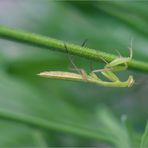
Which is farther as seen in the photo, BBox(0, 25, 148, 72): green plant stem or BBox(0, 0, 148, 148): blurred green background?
BBox(0, 0, 148, 148): blurred green background

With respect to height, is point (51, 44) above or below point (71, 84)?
below

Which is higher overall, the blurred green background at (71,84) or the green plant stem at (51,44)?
the blurred green background at (71,84)

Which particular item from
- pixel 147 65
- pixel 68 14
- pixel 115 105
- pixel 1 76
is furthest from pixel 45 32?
pixel 147 65

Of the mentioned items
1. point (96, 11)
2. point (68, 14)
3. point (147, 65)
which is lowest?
point (147, 65)

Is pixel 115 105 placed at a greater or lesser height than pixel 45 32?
lesser

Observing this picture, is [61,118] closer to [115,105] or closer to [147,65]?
[115,105]

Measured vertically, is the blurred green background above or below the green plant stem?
above

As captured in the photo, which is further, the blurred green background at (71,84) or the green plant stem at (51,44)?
the blurred green background at (71,84)

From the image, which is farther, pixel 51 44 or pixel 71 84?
pixel 71 84
